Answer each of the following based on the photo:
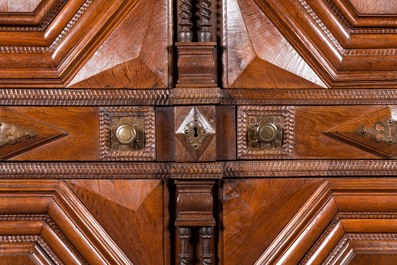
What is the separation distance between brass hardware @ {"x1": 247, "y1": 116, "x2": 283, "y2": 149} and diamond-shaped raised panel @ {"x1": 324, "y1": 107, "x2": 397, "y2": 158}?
0.08 metres

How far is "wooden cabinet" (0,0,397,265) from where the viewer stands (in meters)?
0.82

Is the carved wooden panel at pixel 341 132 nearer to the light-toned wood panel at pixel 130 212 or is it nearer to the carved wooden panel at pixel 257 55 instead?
the carved wooden panel at pixel 257 55

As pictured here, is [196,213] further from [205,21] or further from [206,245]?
[205,21]

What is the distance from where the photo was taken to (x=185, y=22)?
2.64ft

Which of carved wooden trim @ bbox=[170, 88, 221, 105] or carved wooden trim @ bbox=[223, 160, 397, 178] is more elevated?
carved wooden trim @ bbox=[170, 88, 221, 105]

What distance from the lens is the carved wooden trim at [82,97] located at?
821mm

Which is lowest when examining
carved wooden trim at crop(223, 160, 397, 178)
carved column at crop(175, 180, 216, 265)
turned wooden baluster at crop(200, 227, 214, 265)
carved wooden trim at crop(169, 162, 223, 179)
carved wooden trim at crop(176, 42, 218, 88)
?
turned wooden baluster at crop(200, 227, 214, 265)

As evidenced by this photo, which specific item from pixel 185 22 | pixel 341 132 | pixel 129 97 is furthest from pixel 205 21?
pixel 341 132

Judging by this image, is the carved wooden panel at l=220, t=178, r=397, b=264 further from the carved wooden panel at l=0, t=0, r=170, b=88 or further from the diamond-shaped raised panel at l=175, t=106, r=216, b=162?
the carved wooden panel at l=0, t=0, r=170, b=88

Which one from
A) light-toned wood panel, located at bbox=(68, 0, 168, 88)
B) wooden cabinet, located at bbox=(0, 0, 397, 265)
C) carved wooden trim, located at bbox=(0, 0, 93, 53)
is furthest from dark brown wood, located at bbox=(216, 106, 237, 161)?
carved wooden trim, located at bbox=(0, 0, 93, 53)

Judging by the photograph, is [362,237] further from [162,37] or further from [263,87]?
[162,37]

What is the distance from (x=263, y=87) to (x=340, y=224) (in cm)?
25

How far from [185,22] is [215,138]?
183mm

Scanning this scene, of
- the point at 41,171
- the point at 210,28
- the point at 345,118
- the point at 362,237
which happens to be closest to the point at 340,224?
the point at 362,237
